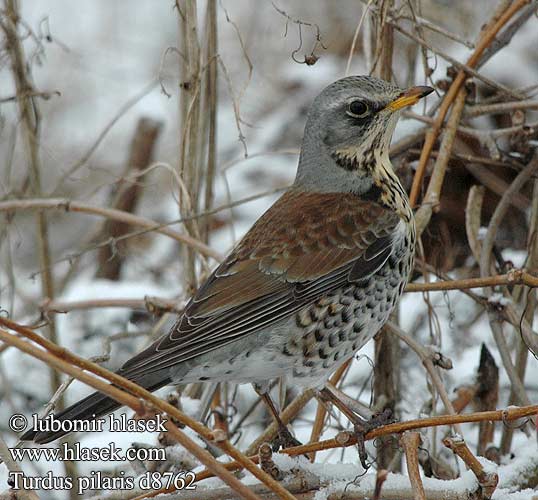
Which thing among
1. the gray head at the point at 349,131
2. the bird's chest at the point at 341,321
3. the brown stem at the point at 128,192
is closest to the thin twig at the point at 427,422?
the bird's chest at the point at 341,321

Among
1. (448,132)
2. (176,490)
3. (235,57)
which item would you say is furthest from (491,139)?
(235,57)

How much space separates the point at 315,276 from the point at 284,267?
0.11 metres

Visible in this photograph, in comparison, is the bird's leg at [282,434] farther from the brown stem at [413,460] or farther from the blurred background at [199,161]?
the brown stem at [413,460]

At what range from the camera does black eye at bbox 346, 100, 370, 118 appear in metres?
3.21

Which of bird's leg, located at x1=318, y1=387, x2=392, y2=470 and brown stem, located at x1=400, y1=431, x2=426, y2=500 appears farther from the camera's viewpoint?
bird's leg, located at x1=318, y1=387, x2=392, y2=470

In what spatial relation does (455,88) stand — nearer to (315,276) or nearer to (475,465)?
(315,276)

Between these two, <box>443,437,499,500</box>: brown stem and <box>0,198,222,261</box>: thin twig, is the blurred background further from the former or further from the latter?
<box>443,437,499,500</box>: brown stem

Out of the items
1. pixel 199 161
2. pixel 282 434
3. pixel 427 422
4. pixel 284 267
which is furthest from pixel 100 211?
pixel 427 422

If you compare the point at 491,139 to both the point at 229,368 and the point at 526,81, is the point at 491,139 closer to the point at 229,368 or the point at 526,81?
the point at 229,368

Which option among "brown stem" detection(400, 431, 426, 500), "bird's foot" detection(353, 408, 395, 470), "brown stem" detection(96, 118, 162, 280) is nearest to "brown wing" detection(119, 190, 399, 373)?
"bird's foot" detection(353, 408, 395, 470)

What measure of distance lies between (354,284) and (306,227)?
28 centimetres

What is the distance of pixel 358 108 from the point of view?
321 cm

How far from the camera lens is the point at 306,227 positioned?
3145 mm

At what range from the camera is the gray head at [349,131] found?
3174 mm
